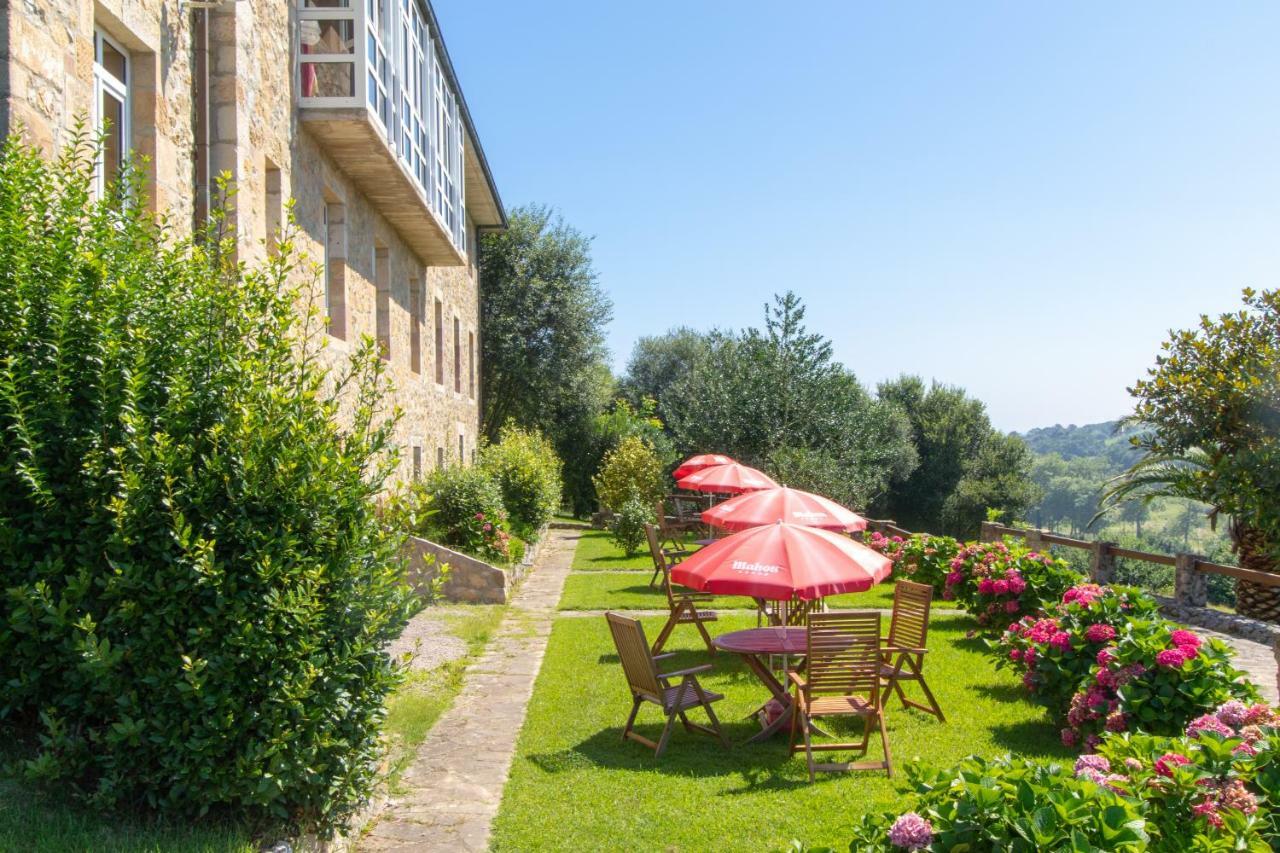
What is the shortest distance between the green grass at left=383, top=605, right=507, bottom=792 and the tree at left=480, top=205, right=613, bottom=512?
725 inches

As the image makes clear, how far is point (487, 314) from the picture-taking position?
29.6 metres

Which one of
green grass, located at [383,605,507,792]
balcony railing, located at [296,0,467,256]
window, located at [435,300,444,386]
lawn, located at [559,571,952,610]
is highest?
balcony railing, located at [296,0,467,256]

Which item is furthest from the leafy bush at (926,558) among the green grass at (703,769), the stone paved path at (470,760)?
the stone paved path at (470,760)

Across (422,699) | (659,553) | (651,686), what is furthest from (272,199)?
(651,686)

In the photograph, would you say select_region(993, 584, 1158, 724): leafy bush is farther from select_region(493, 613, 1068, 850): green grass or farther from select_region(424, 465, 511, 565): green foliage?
select_region(424, 465, 511, 565): green foliage

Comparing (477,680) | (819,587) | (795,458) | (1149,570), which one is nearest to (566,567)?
(795,458)

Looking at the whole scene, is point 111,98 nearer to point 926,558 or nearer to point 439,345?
point 926,558

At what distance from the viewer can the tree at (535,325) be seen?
29531 mm

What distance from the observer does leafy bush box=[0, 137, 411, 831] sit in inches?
169

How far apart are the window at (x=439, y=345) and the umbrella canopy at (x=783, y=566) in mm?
13618

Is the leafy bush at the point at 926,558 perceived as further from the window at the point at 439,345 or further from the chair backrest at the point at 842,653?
the window at the point at 439,345

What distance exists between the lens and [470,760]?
6.65 metres

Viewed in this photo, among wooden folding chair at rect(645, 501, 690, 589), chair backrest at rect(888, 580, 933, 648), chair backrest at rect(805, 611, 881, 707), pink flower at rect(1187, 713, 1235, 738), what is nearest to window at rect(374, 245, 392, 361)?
wooden folding chair at rect(645, 501, 690, 589)

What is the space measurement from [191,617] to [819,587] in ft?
12.7
